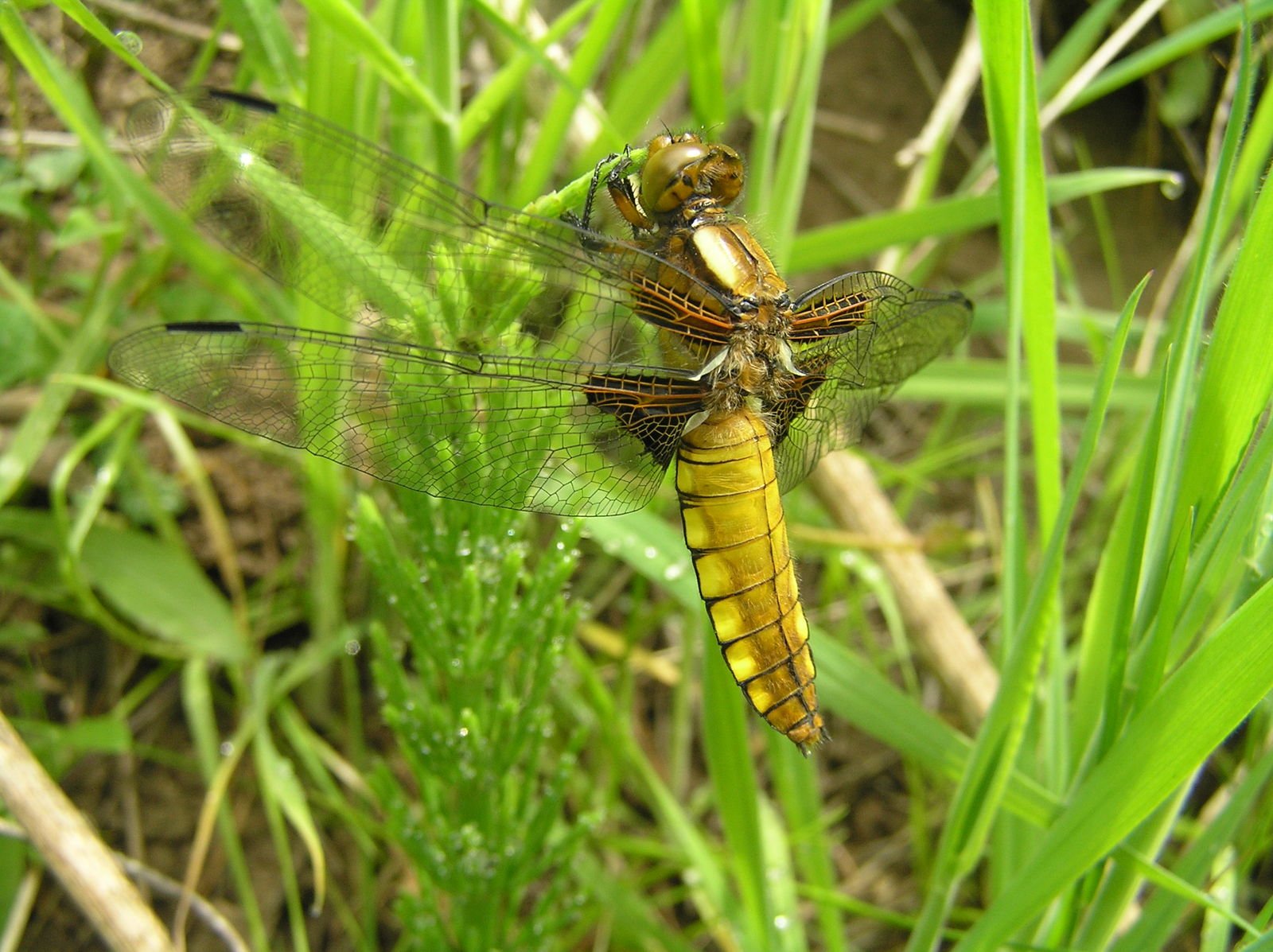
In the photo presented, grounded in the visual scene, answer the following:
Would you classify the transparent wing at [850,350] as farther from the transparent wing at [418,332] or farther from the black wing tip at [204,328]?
the black wing tip at [204,328]

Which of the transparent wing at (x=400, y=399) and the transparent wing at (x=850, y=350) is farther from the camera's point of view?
the transparent wing at (x=850, y=350)

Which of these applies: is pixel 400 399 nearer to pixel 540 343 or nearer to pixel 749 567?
pixel 540 343

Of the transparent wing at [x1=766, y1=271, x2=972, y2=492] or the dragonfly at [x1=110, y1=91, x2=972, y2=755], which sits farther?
the transparent wing at [x1=766, y1=271, x2=972, y2=492]

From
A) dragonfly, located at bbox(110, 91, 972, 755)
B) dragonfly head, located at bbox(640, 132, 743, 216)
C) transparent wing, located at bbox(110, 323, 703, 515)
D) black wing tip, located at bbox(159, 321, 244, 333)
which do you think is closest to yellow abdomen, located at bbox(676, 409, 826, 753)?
dragonfly, located at bbox(110, 91, 972, 755)

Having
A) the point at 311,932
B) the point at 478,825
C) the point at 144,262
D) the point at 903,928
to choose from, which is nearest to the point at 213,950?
the point at 311,932

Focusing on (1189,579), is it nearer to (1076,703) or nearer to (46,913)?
(1076,703)

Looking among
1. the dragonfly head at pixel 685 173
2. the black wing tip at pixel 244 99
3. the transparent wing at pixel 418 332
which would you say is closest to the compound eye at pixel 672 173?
the dragonfly head at pixel 685 173

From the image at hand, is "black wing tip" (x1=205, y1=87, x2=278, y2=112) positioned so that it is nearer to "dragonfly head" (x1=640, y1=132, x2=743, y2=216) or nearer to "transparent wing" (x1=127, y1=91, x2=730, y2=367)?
"transparent wing" (x1=127, y1=91, x2=730, y2=367)
